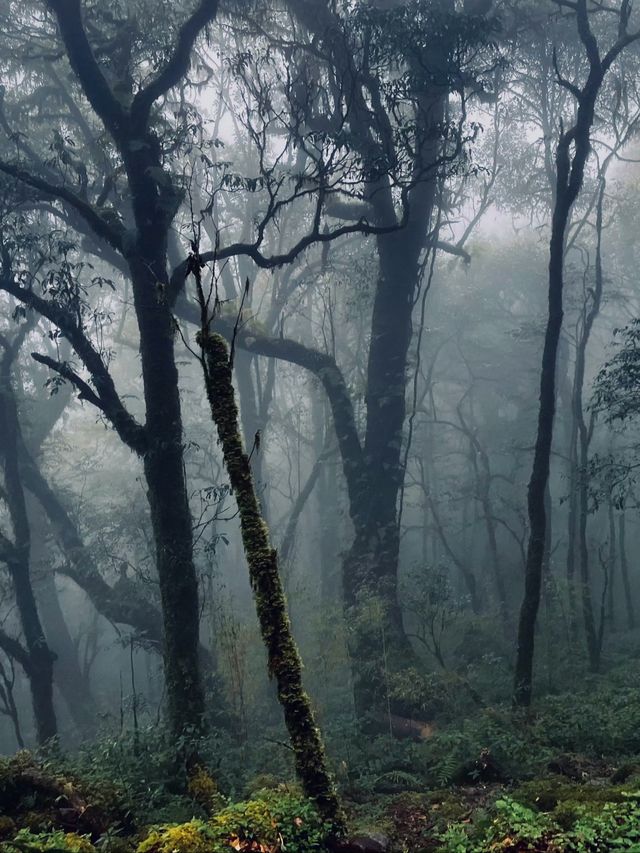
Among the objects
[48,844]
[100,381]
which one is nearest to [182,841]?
[48,844]

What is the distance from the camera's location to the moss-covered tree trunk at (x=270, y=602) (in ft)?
14.7

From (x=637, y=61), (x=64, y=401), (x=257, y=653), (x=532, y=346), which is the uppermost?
(x=637, y=61)

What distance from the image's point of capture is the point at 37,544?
22734mm

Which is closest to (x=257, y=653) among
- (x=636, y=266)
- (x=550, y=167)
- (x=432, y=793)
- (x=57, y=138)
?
(x=432, y=793)

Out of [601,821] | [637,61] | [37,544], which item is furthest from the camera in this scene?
[37,544]

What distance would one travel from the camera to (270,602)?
4449 millimetres

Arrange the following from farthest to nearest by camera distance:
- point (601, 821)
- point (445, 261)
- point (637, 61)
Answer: point (445, 261), point (637, 61), point (601, 821)

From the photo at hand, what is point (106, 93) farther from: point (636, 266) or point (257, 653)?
point (636, 266)

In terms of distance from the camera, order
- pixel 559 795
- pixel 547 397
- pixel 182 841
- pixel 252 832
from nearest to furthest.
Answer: pixel 182 841, pixel 252 832, pixel 559 795, pixel 547 397

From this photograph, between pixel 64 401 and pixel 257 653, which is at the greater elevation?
pixel 64 401

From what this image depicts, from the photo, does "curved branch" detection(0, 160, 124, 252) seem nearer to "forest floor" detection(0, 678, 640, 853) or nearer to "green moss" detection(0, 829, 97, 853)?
"forest floor" detection(0, 678, 640, 853)

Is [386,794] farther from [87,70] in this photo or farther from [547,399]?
[87,70]

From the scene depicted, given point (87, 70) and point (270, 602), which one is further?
point (87, 70)

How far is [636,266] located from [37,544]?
31.6m
